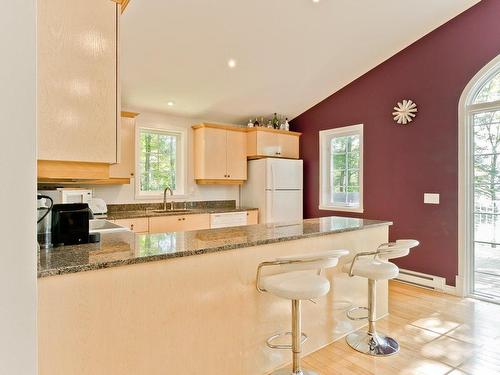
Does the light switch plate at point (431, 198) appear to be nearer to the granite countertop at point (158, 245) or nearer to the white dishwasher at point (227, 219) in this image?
the granite countertop at point (158, 245)

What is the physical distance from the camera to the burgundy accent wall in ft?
11.6

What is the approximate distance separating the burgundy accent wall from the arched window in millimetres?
97

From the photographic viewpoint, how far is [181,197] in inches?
194

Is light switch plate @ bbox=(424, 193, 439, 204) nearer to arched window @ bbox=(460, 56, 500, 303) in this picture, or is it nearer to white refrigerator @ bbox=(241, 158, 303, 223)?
arched window @ bbox=(460, 56, 500, 303)

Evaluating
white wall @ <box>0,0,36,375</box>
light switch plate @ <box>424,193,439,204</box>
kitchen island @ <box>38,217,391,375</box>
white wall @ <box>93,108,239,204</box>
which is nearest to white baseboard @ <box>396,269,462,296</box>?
light switch plate @ <box>424,193,439,204</box>

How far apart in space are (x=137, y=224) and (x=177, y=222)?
51 centimetres

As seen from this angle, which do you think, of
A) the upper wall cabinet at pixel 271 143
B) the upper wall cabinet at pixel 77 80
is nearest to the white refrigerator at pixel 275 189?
the upper wall cabinet at pixel 271 143

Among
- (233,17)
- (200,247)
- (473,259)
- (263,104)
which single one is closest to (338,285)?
(200,247)

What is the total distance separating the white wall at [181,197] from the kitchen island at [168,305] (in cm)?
248

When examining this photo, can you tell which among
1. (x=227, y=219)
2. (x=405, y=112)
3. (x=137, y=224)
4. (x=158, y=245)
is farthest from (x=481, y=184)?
(x=137, y=224)

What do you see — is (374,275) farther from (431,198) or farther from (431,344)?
(431,198)

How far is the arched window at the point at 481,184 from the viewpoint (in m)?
3.43

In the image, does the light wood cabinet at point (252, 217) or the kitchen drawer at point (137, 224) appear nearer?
the kitchen drawer at point (137, 224)

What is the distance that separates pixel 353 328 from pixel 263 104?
3443 mm
